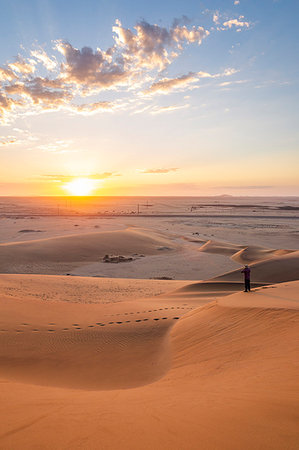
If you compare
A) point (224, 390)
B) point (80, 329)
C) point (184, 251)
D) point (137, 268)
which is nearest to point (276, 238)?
point (184, 251)

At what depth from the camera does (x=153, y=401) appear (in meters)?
4.06

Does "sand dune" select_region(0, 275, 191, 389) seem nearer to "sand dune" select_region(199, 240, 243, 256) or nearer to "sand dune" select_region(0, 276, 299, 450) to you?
"sand dune" select_region(0, 276, 299, 450)

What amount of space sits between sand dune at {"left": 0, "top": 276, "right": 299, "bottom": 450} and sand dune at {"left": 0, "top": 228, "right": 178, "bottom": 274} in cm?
1334

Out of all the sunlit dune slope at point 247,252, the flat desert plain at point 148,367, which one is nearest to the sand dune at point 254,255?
the sunlit dune slope at point 247,252

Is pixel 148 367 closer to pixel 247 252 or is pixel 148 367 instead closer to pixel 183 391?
pixel 183 391

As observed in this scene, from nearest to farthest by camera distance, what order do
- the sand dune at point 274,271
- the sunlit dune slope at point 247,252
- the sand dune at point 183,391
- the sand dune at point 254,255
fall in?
the sand dune at point 183,391, the sand dune at point 274,271, the sand dune at point 254,255, the sunlit dune slope at point 247,252

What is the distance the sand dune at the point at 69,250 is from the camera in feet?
70.5

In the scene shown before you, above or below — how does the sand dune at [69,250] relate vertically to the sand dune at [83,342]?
above

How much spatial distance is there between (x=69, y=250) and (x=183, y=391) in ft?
73.4

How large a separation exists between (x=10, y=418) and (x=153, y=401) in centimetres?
185

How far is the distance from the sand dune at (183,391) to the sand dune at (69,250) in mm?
13336

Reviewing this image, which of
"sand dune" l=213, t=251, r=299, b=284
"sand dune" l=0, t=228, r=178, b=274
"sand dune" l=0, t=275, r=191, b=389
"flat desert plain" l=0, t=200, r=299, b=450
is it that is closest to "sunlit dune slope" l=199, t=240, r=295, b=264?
"sand dune" l=213, t=251, r=299, b=284

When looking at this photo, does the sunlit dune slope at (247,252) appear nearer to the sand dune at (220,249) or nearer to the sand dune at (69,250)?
the sand dune at (220,249)

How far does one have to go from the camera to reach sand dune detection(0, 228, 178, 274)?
2150 centimetres
